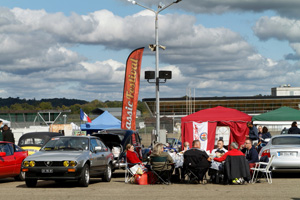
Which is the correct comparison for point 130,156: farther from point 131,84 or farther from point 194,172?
point 131,84

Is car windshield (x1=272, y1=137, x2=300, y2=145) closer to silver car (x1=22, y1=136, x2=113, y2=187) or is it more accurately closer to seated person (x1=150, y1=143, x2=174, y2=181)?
seated person (x1=150, y1=143, x2=174, y2=181)

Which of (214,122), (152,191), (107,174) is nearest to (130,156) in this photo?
(107,174)

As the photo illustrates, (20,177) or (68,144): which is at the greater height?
(68,144)

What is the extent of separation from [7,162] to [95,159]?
2.92m

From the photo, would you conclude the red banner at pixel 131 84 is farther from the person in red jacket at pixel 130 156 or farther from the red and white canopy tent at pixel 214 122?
the person in red jacket at pixel 130 156

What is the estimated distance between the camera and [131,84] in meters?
28.6

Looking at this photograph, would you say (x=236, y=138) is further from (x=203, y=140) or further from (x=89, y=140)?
(x=89, y=140)

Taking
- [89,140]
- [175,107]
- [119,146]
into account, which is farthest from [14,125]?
[175,107]

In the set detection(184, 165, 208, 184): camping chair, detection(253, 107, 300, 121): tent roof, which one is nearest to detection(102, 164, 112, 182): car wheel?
detection(184, 165, 208, 184): camping chair

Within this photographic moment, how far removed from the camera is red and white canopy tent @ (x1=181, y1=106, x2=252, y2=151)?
28.2 m

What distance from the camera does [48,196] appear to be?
12.8 m

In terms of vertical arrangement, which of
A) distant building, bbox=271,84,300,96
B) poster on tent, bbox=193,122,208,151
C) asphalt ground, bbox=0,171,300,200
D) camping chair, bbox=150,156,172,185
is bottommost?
asphalt ground, bbox=0,171,300,200

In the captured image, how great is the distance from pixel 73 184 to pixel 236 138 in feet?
45.9

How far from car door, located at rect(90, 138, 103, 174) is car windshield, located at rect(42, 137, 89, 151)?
26 cm
